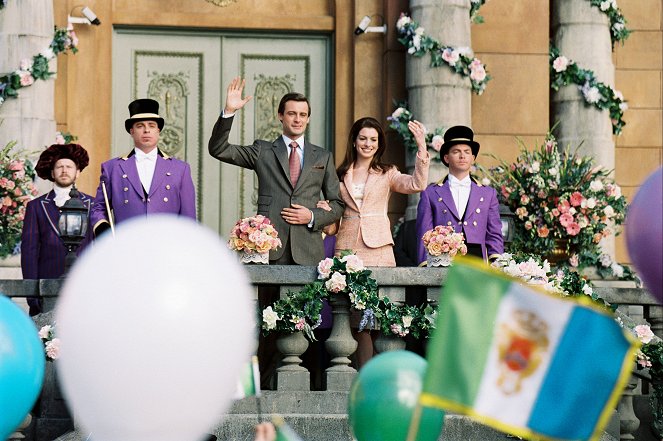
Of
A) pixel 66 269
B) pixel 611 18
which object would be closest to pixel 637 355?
pixel 66 269

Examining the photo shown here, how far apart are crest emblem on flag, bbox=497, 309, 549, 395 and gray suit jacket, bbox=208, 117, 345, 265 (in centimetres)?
522

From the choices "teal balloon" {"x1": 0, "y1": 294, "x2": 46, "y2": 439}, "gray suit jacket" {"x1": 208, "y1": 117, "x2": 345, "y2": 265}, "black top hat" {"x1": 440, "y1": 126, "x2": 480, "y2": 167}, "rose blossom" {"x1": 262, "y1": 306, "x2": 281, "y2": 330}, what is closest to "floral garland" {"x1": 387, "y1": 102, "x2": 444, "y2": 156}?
"black top hat" {"x1": 440, "y1": 126, "x2": 480, "y2": 167}

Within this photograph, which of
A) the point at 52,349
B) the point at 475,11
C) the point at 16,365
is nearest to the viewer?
the point at 16,365

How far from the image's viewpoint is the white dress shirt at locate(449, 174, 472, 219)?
10195 millimetres

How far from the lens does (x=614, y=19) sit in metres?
14.1

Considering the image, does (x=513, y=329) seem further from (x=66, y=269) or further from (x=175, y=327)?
(x=66, y=269)

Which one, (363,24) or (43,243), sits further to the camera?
(363,24)

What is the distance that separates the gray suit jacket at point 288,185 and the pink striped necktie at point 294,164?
0.14 ft

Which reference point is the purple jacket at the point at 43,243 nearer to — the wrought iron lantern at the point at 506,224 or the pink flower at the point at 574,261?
the wrought iron lantern at the point at 506,224

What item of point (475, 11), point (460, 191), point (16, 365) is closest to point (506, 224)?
point (460, 191)

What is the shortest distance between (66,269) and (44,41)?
147 inches

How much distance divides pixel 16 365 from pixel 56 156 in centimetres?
608

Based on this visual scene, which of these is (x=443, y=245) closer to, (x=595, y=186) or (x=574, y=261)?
(x=595, y=186)

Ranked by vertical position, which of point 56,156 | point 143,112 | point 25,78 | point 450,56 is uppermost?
point 450,56
